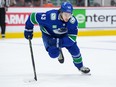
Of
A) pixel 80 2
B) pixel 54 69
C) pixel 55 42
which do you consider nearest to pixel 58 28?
pixel 55 42

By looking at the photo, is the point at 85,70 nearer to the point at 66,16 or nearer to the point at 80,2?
the point at 66,16

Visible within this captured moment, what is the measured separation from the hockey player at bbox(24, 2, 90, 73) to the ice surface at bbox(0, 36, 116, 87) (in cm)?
27

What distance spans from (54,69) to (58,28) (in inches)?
34.0

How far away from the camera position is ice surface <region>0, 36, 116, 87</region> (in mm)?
4250

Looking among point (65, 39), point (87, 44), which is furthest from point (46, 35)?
point (87, 44)

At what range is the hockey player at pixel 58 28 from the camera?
174 inches

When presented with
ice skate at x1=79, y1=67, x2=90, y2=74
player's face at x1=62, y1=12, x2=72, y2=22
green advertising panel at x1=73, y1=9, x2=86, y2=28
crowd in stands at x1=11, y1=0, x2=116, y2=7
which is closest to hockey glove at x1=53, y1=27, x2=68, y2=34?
player's face at x1=62, y1=12, x2=72, y2=22

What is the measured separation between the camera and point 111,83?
4215 millimetres

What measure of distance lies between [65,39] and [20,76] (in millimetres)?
635

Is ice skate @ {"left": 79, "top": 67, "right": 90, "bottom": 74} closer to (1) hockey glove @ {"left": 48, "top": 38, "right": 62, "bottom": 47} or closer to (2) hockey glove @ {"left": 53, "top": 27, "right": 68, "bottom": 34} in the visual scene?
(1) hockey glove @ {"left": 48, "top": 38, "right": 62, "bottom": 47}

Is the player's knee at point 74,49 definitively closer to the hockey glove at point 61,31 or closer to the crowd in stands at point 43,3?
the hockey glove at point 61,31

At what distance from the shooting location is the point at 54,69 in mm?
5254

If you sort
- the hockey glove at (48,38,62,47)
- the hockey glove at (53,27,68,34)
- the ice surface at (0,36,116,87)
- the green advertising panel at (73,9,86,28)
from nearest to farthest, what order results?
the ice surface at (0,36,116,87) → the hockey glove at (53,27,68,34) → the hockey glove at (48,38,62,47) → the green advertising panel at (73,9,86,28)

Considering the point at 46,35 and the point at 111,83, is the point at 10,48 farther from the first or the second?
the point at 111,83
